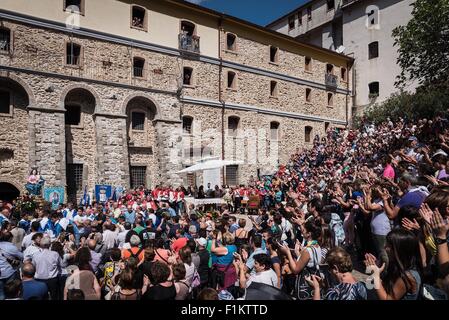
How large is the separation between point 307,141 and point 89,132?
17859mm

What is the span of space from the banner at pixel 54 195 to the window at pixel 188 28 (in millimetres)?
12326

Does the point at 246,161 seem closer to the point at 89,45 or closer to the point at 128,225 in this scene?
the point at 89,45

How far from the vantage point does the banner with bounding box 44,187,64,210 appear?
16.2 meters

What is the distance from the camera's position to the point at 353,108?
32594 millimetres

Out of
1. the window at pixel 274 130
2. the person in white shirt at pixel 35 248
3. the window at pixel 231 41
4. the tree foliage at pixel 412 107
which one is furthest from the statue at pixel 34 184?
the tree foliage at pixel 412 107

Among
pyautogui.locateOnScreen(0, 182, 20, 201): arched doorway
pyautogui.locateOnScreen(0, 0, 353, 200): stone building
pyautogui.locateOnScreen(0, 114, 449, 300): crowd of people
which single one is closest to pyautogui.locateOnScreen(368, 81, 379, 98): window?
pyautogui.locateOnScreen(0, 0, 353, 200): stone building

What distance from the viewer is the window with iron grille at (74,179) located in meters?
18.3

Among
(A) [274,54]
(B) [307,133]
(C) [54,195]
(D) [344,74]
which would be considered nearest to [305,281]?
(C) [54,195]

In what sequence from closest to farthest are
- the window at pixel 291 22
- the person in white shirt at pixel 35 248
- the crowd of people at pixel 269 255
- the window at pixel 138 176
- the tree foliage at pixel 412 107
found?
the crowd of people at pixel 269 255, the person in white shirt at pixel 35 248, the window at pixel 138 176, the tree foliage at pixel 412 107, the window at pixel 291 22

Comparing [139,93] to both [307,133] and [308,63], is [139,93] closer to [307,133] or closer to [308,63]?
[307,133]

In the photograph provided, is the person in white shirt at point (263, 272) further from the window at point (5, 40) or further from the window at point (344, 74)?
the window at point (344, 74)

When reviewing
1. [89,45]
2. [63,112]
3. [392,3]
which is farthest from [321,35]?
[63,112]

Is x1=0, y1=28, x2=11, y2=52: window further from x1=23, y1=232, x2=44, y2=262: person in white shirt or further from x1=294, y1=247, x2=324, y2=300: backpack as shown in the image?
x1=294, y1=247, x2=324, y2=300: backpack

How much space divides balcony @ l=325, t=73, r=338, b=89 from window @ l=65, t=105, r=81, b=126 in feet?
69.3
